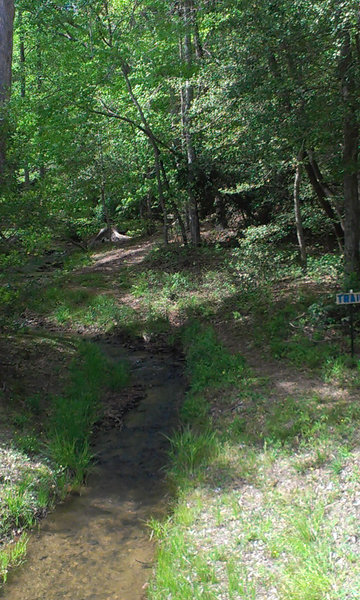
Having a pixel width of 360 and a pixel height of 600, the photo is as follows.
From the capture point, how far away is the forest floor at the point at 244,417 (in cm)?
432

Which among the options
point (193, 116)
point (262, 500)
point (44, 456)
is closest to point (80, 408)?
point (44, 456)

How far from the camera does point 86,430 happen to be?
747cm

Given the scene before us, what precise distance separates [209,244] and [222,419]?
10697 mm

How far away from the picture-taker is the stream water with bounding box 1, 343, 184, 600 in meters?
4.52

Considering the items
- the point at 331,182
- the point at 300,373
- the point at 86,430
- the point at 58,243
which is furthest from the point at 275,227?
the point at 58,243

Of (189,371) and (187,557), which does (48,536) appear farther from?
(189,371)

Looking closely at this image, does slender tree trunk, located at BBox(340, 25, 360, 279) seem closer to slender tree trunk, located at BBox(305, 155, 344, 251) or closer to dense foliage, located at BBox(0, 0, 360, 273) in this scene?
dense foliage, located at BBox(0, 0, 360, 273)

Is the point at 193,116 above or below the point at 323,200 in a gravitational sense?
above

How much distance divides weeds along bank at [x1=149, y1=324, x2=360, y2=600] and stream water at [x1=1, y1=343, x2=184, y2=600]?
233 mm

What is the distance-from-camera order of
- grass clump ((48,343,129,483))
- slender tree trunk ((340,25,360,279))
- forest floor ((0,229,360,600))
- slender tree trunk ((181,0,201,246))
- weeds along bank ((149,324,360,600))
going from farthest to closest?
slender tree trunk ((181,0,201,246)) → slender tree trunk ((340,25,360,279)) → grass clump ((48,343,129,483)) → forest floor ((0,229,360,600)) → weeds along bank ((149,324,360,600))

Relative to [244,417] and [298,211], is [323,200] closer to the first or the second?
[298,211]

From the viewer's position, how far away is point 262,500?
5.26 meters

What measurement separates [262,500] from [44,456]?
2.98 meters

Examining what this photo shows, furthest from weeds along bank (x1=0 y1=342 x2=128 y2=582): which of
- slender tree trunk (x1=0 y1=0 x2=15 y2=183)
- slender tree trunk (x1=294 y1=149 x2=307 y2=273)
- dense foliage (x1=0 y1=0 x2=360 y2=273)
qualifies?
slender tree trunk (x1=294 y1=149 x2=307 y2=273)
